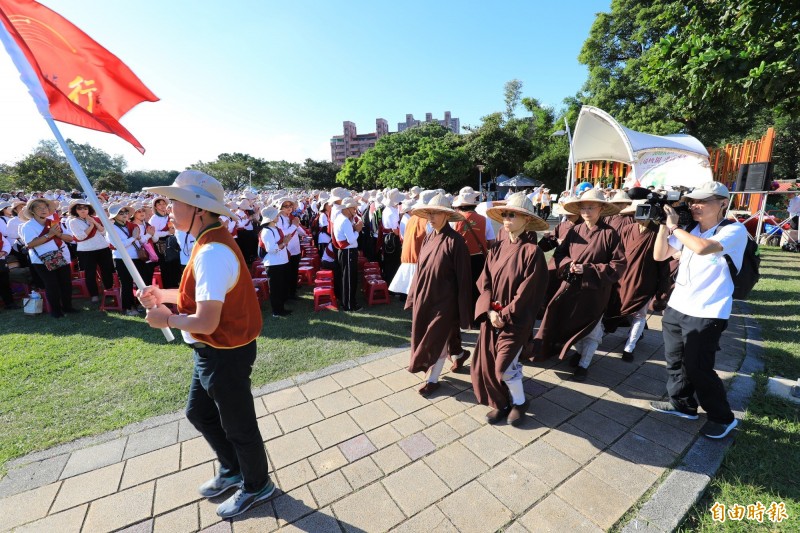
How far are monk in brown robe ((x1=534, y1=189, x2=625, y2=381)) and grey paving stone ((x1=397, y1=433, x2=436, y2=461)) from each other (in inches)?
72.2

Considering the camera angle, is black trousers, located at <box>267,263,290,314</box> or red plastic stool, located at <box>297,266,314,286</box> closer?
black trousers, located at <box>267,263,290,314</box>

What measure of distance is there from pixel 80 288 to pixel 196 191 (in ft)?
25.9

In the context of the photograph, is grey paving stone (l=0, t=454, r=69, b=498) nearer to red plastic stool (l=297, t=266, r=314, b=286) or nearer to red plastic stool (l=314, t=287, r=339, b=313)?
red plastic stool (l=314, t=287, r=339, b=313)

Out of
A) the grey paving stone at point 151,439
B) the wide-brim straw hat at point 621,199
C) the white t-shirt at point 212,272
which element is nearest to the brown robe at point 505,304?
the white t-shirt at point 212,272

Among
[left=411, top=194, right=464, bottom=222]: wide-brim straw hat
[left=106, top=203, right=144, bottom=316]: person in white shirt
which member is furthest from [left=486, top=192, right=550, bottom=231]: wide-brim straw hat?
[left=106, top=203, right=144, bottom=316]: person in white shirt

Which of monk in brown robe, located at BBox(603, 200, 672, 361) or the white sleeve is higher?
the white sleeve

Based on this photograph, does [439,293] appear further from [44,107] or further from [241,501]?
[44,107]

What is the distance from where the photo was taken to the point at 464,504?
2402 millimetres

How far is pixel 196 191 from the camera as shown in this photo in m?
2.01

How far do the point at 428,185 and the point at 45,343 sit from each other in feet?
102

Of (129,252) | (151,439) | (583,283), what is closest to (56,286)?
(129,252)

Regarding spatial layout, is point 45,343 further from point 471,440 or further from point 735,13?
point 735,13

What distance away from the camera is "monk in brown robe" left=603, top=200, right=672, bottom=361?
4410 millimetres

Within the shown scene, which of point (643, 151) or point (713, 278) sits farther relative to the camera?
point (643, 151)
